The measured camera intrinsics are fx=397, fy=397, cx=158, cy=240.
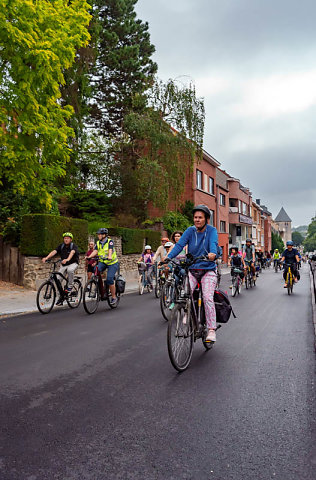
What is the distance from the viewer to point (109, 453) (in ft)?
8.77

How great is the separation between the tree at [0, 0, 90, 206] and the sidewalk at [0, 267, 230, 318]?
9.80ft

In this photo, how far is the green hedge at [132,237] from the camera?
2030cm

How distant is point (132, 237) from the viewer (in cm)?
2173

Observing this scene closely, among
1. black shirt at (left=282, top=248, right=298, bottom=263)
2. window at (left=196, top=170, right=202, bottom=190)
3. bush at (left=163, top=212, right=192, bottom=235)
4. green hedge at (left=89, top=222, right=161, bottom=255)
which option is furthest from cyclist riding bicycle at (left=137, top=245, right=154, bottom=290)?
window at (left=196, top=170, right=202, bottom=190)

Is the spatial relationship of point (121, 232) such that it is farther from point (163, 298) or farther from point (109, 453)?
point (109, 453)

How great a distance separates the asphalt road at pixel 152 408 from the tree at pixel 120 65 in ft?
70.5

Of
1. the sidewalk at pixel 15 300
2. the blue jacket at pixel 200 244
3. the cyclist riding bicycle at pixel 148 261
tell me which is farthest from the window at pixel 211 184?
the blue jacket at pixel 200 244

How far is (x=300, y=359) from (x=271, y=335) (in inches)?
62.1

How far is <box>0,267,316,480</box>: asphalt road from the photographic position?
8.34ft

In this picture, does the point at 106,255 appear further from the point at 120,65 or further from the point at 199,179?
the point at 199,179

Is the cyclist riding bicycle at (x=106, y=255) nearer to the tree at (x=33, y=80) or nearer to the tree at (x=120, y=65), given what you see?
the tree at (x=33, y=80)

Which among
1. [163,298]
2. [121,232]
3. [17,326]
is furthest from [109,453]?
[121,232]

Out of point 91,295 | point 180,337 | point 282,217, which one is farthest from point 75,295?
point 282,217

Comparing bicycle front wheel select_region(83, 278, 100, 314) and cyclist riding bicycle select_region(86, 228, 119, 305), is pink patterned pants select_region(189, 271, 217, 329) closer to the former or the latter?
bicycle front wheel select_region(83, 278, 100, 314)
